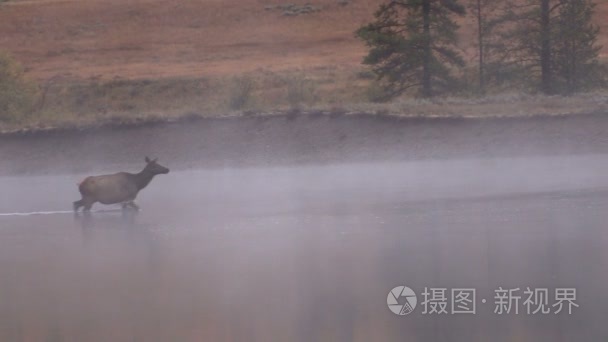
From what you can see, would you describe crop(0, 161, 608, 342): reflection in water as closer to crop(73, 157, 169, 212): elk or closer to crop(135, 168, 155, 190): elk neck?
crop(73, 157, 169, 212): elk

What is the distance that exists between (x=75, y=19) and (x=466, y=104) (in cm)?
6674

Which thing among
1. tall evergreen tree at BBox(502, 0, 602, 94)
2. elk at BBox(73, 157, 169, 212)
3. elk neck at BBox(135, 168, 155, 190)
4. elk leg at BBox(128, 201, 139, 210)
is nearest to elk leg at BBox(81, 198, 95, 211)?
elk at BBox(73, 157, 169, 212)

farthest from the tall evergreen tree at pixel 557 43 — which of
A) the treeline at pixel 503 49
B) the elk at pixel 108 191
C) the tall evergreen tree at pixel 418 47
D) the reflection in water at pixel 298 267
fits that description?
the elk at pixel 108 191

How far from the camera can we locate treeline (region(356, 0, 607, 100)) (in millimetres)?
35406

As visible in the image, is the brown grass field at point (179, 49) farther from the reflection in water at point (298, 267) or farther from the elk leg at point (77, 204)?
the reflection in water at point (298, 267)

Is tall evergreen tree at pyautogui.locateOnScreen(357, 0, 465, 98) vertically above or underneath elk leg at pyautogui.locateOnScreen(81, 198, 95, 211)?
above

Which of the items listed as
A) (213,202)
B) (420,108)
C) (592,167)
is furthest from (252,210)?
(420,108)

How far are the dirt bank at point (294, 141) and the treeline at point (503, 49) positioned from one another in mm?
10181

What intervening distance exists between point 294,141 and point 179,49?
174 ft

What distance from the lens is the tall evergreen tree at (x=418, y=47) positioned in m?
35.5

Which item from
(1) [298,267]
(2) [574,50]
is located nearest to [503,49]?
(2) [574,50]

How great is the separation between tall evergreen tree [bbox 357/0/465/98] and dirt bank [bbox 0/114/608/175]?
32.6 ft

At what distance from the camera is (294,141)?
25.5m

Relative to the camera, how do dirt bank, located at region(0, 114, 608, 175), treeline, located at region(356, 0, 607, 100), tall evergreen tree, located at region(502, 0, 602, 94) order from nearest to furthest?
dirt bank, located at region(0, 114, 608, 175) → tall evergreen tree, located at region(502, 0, 602, 94) → treeline, located at region(356, 0, 607, 100)
